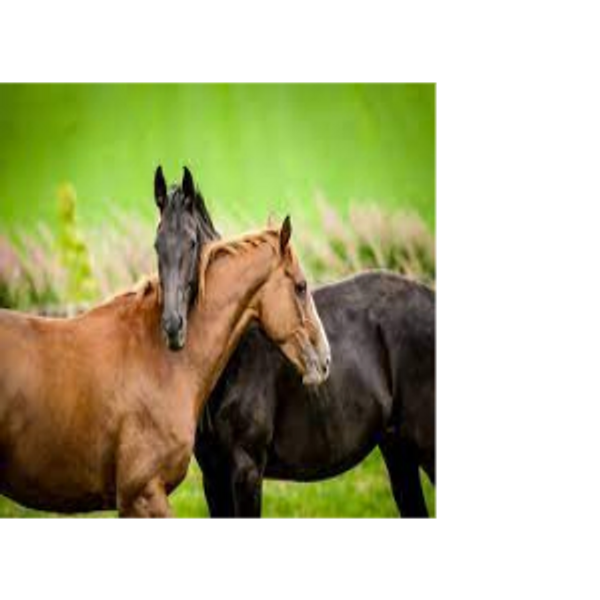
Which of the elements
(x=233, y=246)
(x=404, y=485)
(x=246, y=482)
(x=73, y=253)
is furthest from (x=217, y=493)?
(x=73, y=253)

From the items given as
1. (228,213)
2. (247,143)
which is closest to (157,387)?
(228,213)

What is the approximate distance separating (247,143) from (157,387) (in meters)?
1.34

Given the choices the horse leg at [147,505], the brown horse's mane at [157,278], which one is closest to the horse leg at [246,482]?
the horse leg at [147,505]

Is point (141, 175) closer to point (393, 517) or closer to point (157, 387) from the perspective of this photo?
point (157, 387)

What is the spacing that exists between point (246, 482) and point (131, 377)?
0.70 metres

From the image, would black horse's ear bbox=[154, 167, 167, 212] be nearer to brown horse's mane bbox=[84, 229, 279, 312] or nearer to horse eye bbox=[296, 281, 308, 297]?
brown horse's mane bbox=[84, 229, 279, 312]

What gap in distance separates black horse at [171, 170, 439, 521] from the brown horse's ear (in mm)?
327

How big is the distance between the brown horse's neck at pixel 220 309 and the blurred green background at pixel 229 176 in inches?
18.0

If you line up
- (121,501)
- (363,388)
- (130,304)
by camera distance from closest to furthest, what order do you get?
(121,501) < (130,304) < (363,388)

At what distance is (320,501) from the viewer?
4.29 meters

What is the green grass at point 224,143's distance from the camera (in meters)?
4.29

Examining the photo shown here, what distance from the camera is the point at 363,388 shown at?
424 centimetres

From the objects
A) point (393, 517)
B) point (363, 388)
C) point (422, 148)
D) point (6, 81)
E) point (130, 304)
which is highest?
point (6, 81)

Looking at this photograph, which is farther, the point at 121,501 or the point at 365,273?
the point at 365,273
